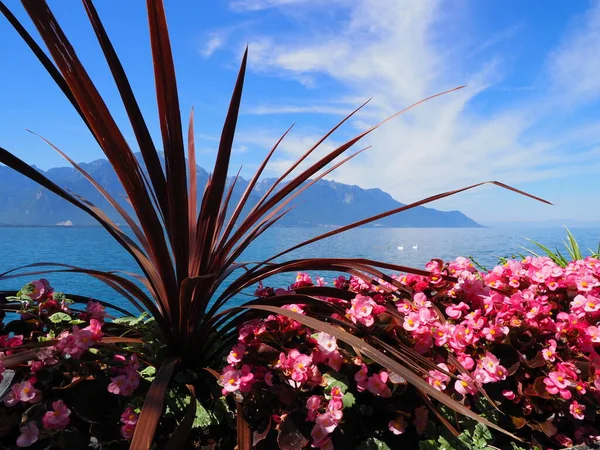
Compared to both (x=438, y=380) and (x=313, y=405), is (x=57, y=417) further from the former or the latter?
(x=438, y=380)

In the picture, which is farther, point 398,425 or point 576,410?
point 576,410

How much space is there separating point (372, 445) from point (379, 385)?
0.45ft

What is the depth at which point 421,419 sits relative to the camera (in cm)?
106

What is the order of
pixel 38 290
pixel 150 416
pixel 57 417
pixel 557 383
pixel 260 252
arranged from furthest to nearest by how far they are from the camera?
pixel 260 252
pixel 38 290
pixel 557 383
pixel 57 417
pixel 150 416

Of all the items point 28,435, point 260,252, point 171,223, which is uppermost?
point 171,223

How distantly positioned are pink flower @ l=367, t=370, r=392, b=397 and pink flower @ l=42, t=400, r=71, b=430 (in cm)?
72

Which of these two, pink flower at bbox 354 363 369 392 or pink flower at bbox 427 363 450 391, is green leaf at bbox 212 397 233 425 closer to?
pink flower at bbox 354 363 369 392

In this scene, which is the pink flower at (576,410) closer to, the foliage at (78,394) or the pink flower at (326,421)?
the pink flower at (326,421)

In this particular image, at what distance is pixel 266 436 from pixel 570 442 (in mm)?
870

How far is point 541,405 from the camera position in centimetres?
118

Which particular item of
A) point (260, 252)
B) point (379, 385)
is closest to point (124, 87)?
point (379, 385)

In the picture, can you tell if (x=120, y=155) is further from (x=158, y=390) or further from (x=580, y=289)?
(x=580, y=289)

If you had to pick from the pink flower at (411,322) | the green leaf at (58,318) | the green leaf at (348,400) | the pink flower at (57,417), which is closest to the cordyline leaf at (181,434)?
the pink flower at (57,417)

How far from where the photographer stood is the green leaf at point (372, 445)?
975mm
